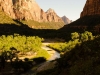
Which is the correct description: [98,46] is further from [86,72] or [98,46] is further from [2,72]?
[2,72]

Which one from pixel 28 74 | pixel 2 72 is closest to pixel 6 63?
pixel 2 72

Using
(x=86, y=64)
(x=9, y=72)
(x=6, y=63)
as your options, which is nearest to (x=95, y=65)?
(x=86, y=64)

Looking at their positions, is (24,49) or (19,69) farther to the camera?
(24,49)

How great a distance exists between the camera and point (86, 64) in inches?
1353

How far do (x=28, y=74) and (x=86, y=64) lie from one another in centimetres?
3833

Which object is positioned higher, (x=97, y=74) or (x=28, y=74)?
(x=97, y=74)

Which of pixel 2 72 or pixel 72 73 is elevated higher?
pixel 72 73

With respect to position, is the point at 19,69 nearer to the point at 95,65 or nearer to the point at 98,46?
the point at 98,46

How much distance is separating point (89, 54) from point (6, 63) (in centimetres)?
4719

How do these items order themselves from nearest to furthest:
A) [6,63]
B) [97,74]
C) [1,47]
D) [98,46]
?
[97,74]
[98,46]
[6,63]
[1,47]

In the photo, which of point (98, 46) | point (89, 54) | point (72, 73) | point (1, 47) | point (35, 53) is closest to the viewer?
point (72, 73)

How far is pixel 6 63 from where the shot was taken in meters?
81.6

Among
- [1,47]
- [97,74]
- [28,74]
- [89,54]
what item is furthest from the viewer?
[1,47]

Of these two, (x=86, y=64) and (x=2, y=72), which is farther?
(x=2, y=72)
